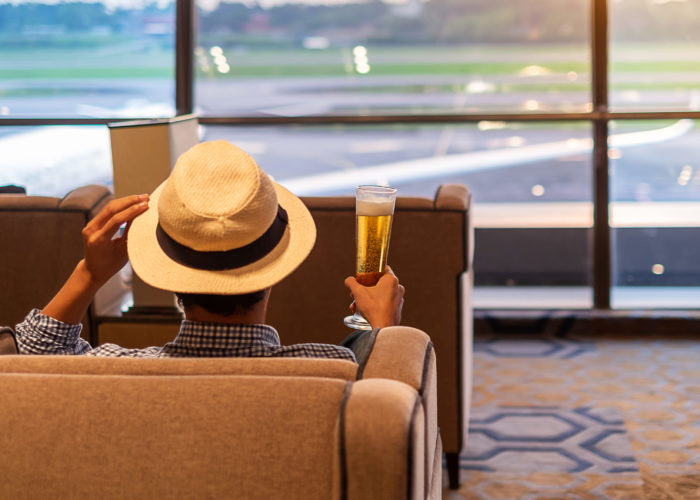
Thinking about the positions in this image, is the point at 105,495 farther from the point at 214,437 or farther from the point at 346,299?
the point at 346,299

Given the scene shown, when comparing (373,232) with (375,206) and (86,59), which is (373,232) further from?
(86,59)

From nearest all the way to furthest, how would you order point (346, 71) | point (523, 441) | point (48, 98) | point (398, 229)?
point (398, 229) < point (523, 441) < point (48, 98) < point (346, 71)

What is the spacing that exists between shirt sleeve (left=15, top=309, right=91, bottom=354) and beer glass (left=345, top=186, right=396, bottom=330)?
52 cm

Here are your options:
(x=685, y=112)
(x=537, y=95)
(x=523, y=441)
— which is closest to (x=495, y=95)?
(x=537, y=95)

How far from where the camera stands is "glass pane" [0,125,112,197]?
453 centimetres

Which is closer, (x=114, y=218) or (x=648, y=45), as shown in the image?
(x=114, y=218)

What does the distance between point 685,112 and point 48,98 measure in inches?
124

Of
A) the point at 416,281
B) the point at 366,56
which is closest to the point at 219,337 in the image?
the point at 416,281

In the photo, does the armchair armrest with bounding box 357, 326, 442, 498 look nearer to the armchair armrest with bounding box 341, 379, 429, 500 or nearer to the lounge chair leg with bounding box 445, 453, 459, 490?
the armchair armrest with bounding box 341, 379, 429, 500

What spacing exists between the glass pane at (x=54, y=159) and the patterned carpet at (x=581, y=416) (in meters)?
2.15

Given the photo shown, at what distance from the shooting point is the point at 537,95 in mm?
18297

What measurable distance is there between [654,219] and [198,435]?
13.1ft

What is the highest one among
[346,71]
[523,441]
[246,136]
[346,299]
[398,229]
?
[346,71]

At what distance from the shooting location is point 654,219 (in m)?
4.58
